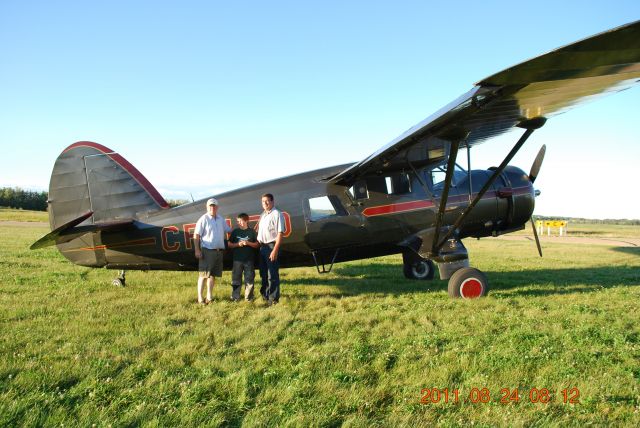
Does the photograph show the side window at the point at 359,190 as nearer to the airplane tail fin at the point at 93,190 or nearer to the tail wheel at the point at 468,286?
the tail wheel at the point at 468,286

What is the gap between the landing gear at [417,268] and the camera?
10.2 metres

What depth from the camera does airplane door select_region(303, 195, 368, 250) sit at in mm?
7992

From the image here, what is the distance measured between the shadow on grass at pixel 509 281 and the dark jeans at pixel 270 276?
1.19 meters

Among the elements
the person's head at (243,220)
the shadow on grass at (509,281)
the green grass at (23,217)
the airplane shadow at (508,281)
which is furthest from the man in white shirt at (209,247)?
the green grass at (23,217)

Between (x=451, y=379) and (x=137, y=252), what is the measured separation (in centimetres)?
648

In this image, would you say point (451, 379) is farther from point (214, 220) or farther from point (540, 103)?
point (214, 220)

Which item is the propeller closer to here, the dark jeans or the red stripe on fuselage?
the dark jeans

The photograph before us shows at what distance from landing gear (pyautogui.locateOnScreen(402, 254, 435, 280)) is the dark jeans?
13.1ft

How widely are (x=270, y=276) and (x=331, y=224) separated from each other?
1600 mm

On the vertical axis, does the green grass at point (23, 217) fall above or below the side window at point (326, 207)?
above

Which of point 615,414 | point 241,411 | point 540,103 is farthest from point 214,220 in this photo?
point 615,414

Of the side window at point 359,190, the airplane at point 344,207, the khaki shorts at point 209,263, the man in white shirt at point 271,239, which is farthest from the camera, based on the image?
the side window at point 359,190

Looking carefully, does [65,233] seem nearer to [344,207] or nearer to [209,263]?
[209,263]

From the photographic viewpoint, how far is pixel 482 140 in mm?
9109
